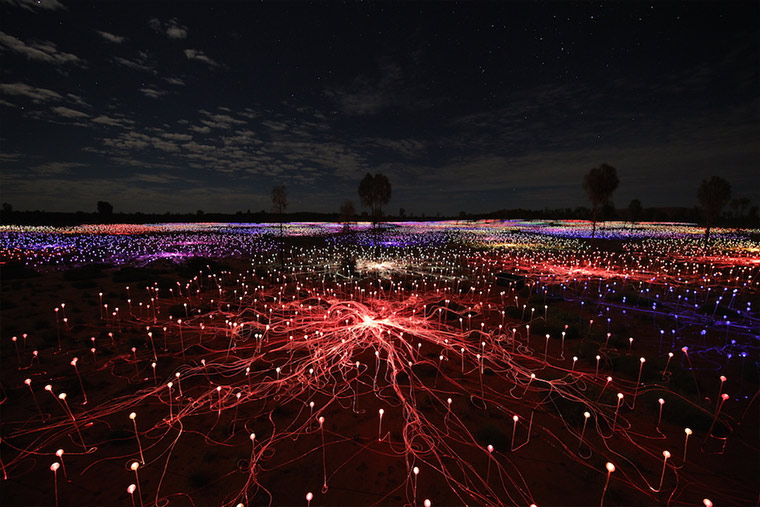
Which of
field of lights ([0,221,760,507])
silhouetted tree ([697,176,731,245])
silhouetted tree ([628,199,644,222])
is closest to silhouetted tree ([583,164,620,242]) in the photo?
silhouetted tree ([697,176,731,245])

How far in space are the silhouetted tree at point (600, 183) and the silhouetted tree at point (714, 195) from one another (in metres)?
6.66

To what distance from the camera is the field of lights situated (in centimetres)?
394

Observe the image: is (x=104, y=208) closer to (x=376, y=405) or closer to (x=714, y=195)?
(x=376, y=405)

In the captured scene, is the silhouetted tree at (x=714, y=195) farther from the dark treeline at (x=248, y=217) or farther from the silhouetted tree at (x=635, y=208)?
the silhouetted tree at (x=635, y=208)

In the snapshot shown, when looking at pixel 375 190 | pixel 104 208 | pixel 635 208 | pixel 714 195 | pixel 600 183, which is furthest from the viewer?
pixel 635 208

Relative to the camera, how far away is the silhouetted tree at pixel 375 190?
4900 centimetres

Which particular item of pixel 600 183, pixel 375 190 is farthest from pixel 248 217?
pixel 600 183

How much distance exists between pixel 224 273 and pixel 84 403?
41.1 feet

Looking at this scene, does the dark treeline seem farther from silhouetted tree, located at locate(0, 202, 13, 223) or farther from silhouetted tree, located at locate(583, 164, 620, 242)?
silhouetted tree, located at locate(583, 164, 620, 242)

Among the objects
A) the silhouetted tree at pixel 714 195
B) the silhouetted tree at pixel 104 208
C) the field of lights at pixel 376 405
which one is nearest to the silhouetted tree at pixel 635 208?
the silhouetted tree at pixel 714 195

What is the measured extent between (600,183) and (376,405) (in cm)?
3768

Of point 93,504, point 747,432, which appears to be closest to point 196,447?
point 93,504

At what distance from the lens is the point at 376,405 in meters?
5.64

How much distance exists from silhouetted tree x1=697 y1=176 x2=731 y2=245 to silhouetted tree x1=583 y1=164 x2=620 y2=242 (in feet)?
21.9
